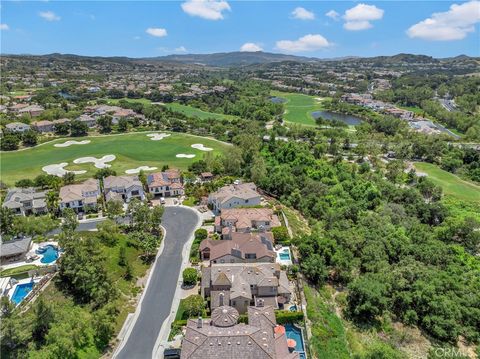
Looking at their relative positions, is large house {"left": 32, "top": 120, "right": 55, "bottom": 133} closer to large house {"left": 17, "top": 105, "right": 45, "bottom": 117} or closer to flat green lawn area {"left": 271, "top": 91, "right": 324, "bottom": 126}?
large house {"left": 17, "top": 105, "right": 45, "bottom": 117}

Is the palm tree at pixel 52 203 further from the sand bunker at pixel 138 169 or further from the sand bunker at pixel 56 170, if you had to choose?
the sand bunker at pixel 138 169

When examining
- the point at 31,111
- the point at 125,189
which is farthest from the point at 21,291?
the point at 31,111

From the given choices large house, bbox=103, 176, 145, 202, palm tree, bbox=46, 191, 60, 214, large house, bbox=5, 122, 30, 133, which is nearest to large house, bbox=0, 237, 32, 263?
palm tree, bbox=46, 191, 60, 214

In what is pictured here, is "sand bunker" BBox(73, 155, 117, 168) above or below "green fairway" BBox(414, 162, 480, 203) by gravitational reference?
above

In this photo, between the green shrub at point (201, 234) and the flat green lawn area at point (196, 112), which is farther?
the flat green lawn area at point (196, 112)

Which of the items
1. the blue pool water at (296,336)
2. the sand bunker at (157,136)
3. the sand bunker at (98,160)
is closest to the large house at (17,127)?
the sand bunker at (98,160)

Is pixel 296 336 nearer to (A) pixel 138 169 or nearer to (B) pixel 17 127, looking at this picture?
(A) pixel 138 169
